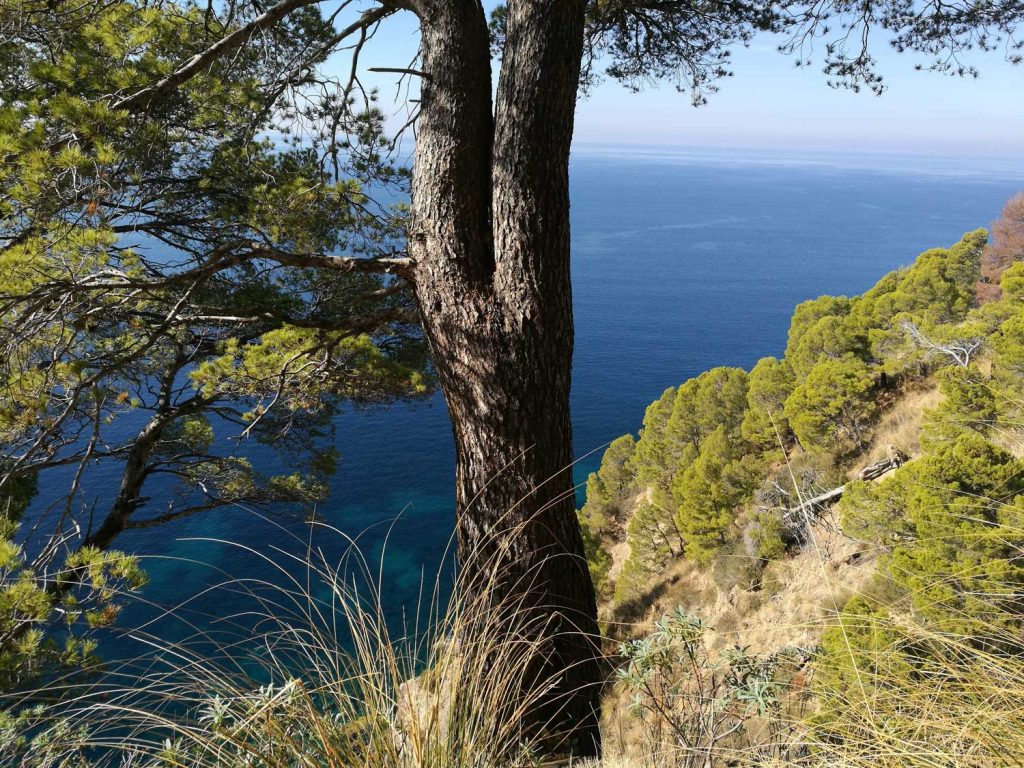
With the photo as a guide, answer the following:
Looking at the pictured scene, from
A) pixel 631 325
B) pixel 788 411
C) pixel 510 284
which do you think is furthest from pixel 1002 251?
pixel 510 284

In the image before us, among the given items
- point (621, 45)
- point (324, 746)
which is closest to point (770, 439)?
point (621, 45)

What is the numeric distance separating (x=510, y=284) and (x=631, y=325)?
4056 cm

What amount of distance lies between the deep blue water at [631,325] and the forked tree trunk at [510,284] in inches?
14.4

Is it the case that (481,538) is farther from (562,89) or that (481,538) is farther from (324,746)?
(562,89)

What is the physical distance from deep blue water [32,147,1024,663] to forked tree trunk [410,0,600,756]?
0.37m

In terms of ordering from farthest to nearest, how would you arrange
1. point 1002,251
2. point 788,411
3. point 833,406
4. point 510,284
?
point 1002,251 < point 788,411 < point 833,406 < point 510,284

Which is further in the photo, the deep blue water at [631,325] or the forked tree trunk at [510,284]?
the deep blue water at [631,325]

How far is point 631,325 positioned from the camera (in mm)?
41375

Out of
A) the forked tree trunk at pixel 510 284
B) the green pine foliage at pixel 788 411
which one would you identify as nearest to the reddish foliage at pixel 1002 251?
the green pine foliage at pixel 788 411

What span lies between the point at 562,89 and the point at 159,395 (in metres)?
3.72

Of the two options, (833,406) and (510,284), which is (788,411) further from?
(510,284)

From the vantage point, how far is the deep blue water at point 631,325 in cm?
1802

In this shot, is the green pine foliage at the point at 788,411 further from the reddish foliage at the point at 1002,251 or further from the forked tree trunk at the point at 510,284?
the forked tree trunk at the point at 510,284

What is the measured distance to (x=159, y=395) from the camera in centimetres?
426
